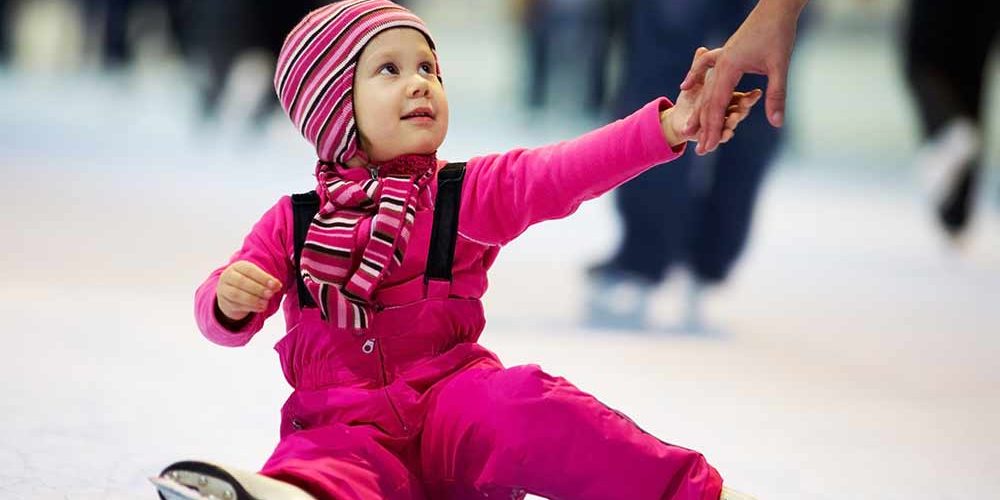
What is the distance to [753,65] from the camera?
3.99 ft

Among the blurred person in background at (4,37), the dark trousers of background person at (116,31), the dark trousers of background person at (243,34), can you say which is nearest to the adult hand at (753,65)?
the dark trousers of background person at (243,34)

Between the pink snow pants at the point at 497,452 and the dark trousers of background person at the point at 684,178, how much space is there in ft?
4.88

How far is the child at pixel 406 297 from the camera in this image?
1.22 metres

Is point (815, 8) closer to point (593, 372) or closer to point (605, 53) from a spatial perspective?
point (605, 53)

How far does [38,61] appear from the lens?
8633mm

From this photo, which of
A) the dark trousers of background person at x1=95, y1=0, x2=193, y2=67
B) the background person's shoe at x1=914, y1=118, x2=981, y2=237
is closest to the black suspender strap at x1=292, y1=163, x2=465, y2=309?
the background person's shoe at x1=914, y1=118, x2=981, y2=237

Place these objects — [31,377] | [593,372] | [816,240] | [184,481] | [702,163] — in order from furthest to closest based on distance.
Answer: [816,240] → [702,163] → [593,372] → [31,377] → [184,481]

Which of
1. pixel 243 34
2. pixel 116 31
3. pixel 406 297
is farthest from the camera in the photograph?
pixel 116 31

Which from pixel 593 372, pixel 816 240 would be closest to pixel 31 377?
pixel 593 372

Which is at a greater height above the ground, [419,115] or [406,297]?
[419,115]

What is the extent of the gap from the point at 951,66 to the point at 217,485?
3.54 metres

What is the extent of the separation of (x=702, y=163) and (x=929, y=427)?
3.39ft

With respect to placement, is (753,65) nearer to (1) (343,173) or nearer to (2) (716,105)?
(2) (716,105)

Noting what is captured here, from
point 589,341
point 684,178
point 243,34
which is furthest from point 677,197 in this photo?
point 243,34
